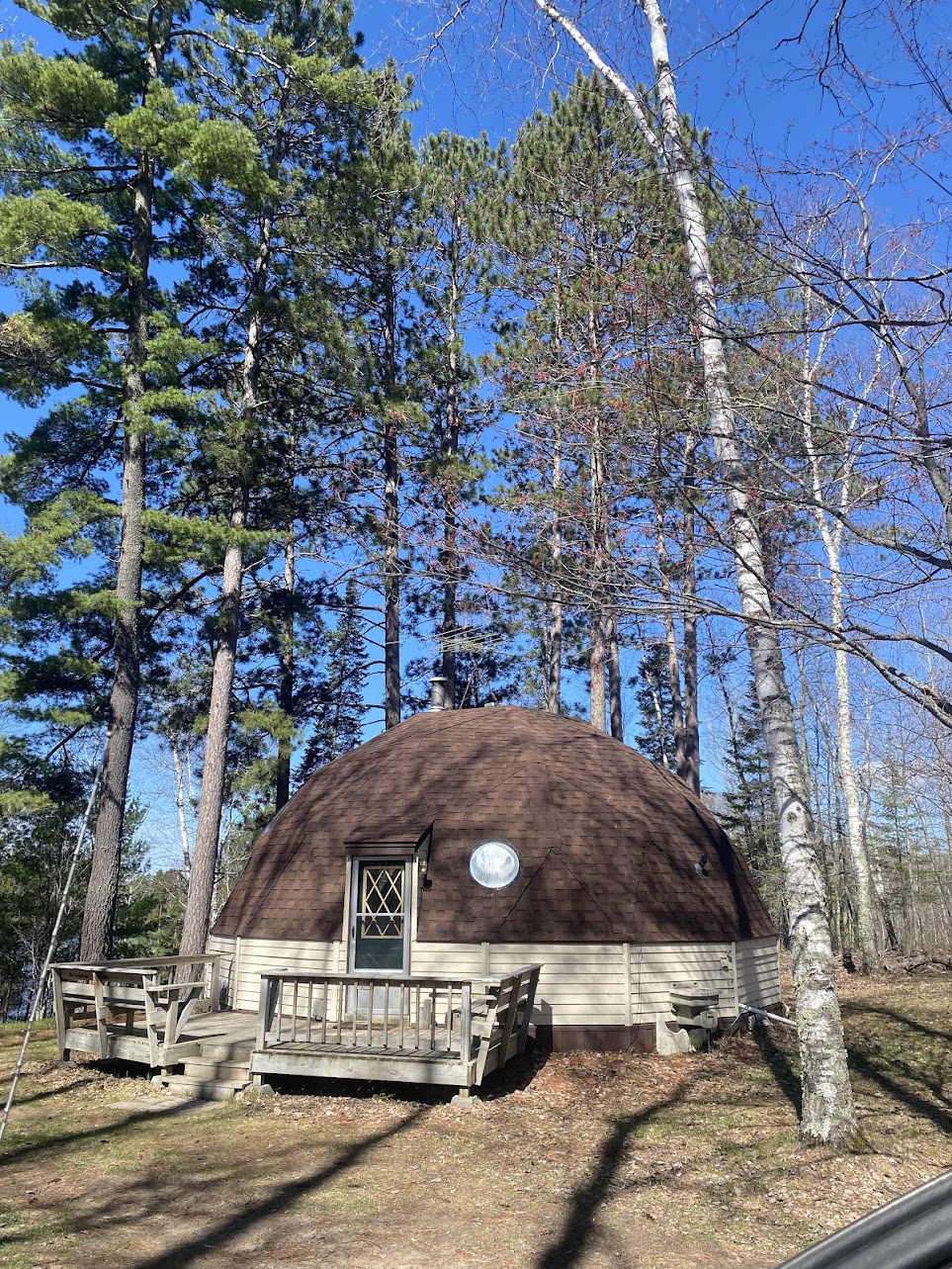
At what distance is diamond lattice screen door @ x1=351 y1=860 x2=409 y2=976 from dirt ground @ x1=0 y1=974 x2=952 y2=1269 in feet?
6.83

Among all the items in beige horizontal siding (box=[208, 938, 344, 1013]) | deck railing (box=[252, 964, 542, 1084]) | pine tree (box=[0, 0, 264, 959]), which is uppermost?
pine tree (box=[0, 0, 264, 959])

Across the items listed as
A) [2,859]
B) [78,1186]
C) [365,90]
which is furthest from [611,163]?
[2,859]

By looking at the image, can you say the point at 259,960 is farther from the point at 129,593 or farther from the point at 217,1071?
the point at 129,593

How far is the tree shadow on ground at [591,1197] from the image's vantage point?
6195 mm

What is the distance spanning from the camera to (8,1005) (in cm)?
2508

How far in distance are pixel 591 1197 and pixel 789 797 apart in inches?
159

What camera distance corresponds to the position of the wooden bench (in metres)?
11.0

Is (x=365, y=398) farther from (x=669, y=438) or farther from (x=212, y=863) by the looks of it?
(x=669, y=438)

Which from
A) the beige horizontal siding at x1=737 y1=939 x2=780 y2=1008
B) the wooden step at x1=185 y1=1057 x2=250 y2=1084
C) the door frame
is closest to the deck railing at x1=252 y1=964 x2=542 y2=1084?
the wooden step at x1=185 y1=1057 x2=250 y2=1084

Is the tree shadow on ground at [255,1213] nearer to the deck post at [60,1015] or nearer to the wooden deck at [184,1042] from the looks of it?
the wooden deck at [184,1042]

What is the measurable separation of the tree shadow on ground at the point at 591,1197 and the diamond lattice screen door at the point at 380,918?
13.2ft

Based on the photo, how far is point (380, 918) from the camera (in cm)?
1276

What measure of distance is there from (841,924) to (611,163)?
24487 millimetres

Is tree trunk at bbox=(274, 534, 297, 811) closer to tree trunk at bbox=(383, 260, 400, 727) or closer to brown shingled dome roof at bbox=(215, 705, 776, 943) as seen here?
tree trunk at bbox=(383, 260, 400, 727)
